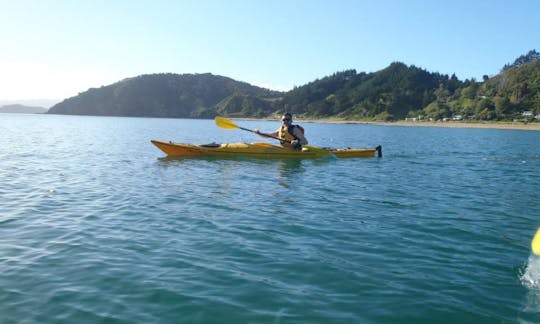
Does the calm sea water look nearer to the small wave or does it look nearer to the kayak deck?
the small wave

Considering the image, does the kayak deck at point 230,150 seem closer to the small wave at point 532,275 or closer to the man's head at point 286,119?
the man's head at point 286,119

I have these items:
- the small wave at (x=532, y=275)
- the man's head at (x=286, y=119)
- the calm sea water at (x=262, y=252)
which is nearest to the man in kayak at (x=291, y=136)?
the man's head at (x=286, y=119)

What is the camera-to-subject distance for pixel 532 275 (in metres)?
7.00

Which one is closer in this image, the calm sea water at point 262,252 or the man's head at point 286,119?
the calm sea water at point 262,252

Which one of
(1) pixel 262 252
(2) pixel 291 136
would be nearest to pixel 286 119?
(2) pixel 291 136

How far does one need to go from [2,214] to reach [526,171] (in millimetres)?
22083

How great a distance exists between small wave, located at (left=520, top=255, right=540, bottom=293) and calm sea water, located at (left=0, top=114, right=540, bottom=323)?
0.05 m

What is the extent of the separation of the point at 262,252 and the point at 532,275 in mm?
4386

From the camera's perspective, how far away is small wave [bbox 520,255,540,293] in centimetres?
656

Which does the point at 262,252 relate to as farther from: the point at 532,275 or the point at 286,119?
the point at 286,119

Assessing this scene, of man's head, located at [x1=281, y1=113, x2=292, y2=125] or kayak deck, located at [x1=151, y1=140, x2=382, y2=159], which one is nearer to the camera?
man's head, located at [x1=281, y1=113, x2=292, y2=125]

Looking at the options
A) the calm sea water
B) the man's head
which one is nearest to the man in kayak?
the man's head

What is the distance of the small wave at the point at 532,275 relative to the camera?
6559mm

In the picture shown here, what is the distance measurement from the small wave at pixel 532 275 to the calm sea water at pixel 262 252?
5 cm
